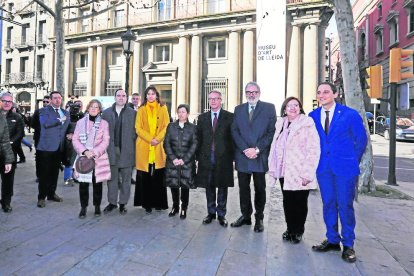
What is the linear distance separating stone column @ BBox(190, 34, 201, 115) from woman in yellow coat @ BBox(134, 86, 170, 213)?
20195 millimetres

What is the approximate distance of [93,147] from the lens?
4.96 m

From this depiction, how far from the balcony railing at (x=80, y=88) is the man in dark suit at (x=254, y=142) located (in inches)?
1118

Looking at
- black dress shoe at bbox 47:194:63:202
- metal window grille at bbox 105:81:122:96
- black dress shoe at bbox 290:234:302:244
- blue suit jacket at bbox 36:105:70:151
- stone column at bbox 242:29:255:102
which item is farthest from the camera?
metal window grille at bbox 105:81:122:96

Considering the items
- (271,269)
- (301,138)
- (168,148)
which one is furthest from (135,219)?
(301,138)

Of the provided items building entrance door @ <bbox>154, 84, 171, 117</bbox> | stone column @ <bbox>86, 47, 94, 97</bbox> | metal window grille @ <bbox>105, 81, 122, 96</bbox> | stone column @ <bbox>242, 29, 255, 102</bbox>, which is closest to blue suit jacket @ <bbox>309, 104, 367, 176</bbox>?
stone column @ <bbox>242, 29, 255, 102</bbox>

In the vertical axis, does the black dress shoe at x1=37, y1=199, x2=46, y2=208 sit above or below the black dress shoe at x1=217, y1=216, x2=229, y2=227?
above

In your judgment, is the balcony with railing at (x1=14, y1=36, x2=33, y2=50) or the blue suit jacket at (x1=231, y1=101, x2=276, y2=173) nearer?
the blue suit jacket at (x1=231, y1=101, x2=276, y2=173)

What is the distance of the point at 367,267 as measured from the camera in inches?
134

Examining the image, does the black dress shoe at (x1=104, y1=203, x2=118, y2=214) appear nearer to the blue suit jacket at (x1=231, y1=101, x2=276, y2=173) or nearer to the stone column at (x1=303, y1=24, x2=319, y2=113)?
the blue suit jacket at (x1=231, y1=101, x2=276, y2=173)

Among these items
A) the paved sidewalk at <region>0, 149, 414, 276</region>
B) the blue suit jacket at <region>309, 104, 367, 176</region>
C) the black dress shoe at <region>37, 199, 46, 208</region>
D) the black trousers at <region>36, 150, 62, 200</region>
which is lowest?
the paved sidewalk at <region>0, 149, 414, 276</region>

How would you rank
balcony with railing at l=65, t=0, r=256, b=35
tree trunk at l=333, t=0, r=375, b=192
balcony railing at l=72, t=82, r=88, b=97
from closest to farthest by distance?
1. tree trunk at l=333, t=0, r=375, b=192
2. balcony with railing at l=65, t=0, r=256, b=35
3. balcony railing at l=72, t=82, r=88, b=97

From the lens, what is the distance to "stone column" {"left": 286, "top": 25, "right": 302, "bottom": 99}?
22.2m

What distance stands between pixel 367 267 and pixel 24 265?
11.5 ft

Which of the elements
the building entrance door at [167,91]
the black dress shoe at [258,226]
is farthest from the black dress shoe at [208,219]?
the building entrance door at [167,91]
